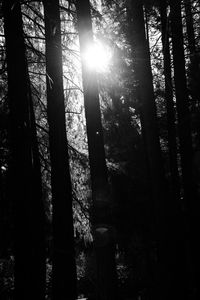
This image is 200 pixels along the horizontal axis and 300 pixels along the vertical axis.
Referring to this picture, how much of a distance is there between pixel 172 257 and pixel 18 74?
4.86 meters

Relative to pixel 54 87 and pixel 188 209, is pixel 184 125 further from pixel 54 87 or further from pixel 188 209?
pixel 54 87

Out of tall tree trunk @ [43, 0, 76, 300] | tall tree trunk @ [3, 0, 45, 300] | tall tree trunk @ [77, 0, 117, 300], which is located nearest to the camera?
tall tree trunk @ [77, 0, 117, 300]

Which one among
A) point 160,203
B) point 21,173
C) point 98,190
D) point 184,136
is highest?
point 184,136

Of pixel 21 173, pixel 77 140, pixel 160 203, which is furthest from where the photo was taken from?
pixel 77 140

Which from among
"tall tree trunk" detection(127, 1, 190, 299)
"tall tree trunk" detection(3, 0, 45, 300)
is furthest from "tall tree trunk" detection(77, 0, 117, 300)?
"tall tree trunk" detection(127, 1, 190, 299)

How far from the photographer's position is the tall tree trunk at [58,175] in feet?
25.3

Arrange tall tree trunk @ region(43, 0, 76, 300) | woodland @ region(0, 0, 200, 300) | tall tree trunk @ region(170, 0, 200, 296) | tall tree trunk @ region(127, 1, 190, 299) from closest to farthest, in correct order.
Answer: woodland @ region(0, 0, 200, 300) → tall tree trunk @ region(127, 1, 190, 299) → tall tree trunk @ region(43, 0, 76, 300) → tall tree trunk @ region(170, 0, 200, 296)

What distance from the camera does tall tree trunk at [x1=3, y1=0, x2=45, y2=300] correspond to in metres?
6.65

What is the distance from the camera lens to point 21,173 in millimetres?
6785

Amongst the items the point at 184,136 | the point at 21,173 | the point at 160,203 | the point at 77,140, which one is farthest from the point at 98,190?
the point at 77,140

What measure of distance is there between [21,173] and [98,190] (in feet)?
5.43

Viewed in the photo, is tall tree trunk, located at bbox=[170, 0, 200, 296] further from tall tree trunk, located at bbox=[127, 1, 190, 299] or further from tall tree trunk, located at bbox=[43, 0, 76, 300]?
tall tree trunk, located at bbox=[43, 0, 76, 300]

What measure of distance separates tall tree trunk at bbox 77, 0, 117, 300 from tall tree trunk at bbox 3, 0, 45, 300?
4.45ft

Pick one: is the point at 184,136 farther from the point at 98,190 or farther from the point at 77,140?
the point at 98,190
